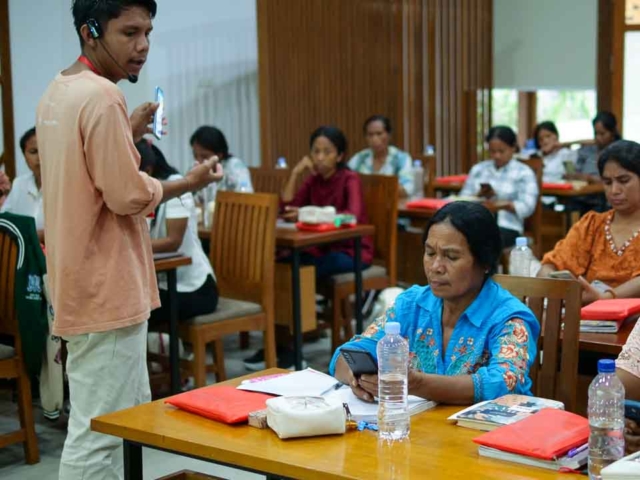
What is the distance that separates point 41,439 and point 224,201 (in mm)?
1383

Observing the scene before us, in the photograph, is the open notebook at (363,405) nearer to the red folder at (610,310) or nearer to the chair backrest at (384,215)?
the red folder at (610,310)

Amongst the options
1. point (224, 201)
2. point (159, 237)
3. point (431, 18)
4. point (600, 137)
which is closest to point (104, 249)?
point (159, 237)

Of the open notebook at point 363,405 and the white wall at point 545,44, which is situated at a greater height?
the white wall at point 545,44

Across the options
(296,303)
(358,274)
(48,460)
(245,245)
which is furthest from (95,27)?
(358,274)

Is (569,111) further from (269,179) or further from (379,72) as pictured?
(269,179)

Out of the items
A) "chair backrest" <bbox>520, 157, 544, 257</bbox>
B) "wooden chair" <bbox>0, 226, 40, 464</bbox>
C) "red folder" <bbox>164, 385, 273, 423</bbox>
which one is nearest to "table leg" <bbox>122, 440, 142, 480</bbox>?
"red folder" <bbox>164, 385, 273, 423</bbox>

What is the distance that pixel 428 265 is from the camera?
8.01 ft

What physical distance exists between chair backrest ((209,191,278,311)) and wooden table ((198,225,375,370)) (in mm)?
188

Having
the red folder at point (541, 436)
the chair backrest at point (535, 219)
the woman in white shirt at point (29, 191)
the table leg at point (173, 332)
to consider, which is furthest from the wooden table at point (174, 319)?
the chair backrest at point (535, 219)

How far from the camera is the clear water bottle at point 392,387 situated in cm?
197

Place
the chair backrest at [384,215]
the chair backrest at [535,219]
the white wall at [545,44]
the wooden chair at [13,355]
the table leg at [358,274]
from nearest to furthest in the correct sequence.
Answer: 1. the wooden chair at [13,355]
2. the table leg at [358,274]
3. the chair backrest at [384,215]
4. the chair backrest at [535,219]
5. the white wall at [545,44]

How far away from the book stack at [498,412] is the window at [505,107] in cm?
923

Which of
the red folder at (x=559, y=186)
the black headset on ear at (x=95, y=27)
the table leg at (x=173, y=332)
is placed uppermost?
the black headset on ear at (x=95, y=27)

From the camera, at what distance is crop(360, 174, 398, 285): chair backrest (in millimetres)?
5594
